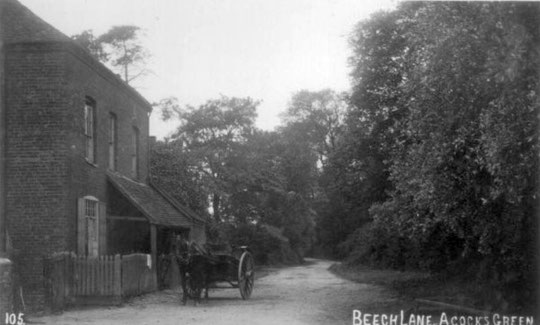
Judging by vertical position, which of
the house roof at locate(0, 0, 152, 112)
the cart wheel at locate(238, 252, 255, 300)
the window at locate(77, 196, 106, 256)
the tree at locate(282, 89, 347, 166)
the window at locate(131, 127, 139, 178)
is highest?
the tree at locate(282, 89, 347, 166)

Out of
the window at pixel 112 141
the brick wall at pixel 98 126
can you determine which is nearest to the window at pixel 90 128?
the brick wall at pixel 98 126

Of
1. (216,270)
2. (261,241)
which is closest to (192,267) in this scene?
(216,270)

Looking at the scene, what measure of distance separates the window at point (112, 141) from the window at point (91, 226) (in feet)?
7.76

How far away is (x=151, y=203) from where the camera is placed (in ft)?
69.1

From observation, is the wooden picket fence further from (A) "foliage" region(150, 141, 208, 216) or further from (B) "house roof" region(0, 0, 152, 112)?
(A) "foliage" region(150, 141, 208, 216)

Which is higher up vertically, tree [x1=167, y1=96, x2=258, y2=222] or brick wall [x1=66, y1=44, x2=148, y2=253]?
tree [x1=167, y1=96, x2=258, y2=222]

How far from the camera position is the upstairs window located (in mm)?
20125

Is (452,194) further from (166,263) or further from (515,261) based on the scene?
(166,263)

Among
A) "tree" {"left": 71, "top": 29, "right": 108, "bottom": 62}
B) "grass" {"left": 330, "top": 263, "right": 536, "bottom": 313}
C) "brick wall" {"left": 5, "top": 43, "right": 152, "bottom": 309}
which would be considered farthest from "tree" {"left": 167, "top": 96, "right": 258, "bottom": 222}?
"brick wall" {"left": 5, "top": 43, "right": 152, "bottom": 309}

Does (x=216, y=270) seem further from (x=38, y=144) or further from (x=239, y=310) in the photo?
(x=38, y=144)

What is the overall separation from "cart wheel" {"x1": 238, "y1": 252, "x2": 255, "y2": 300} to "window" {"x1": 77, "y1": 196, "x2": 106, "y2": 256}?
408 centimetres

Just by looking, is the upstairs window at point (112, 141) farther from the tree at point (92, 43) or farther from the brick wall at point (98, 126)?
the tree at point (92, 43)

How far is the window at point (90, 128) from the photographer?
703 inches

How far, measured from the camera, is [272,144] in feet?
171
